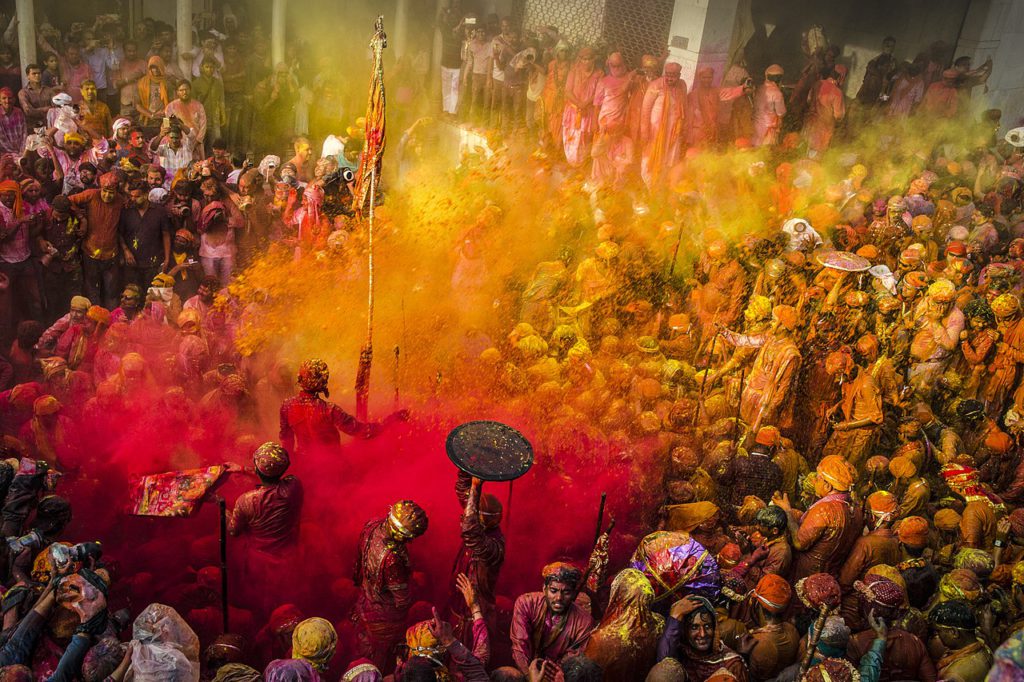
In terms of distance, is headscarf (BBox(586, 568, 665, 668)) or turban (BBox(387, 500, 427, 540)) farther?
turban (BBox(387, 500, 427, 540))

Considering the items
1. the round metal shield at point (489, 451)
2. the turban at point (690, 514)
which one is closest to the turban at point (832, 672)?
the round metal shield at point (489, 451)

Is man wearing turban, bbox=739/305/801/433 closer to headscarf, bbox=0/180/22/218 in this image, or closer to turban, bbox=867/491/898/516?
turban, bbox=867/491/898/516

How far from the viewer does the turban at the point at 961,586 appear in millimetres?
6742

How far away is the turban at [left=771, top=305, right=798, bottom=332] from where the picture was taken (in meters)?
11.0

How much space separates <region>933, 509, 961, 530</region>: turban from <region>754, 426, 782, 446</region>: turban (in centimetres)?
179

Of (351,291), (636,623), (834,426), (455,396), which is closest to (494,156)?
(351,291)

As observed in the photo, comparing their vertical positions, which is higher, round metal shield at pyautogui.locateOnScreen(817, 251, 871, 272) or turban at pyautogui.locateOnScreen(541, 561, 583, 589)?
round metal shield at pyautogui.locateOnScreen(817, 251, 871, 272)

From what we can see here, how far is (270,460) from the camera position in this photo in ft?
22.1

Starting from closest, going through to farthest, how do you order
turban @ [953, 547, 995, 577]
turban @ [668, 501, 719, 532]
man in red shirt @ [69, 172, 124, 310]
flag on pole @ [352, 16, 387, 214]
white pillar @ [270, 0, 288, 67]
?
1. turban @ [953, 547, 995, 577]
2. turban @ [668, 501, 719, 532]
3. flag on pole @ [352, 16, 387, 214]
4. man in red shirt @ [69, 172, 124, 310]
5. white pillar @ [270, 0, 288, 67]

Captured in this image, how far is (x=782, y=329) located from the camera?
1099cm

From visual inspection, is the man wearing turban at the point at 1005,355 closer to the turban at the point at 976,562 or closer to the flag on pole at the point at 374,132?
the turban at the point at 976,562

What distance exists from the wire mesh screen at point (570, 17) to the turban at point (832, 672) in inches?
421

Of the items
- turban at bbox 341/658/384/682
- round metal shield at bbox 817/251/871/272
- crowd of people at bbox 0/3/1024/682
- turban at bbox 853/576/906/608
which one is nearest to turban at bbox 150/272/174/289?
crowd of people at bbox 0/3/1024/682

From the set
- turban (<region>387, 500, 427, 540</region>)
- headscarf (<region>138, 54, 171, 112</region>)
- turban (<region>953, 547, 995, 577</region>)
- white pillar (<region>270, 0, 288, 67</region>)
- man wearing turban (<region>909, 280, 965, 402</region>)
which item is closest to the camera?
turban (<region>387, 500, 427, 540</region>)
